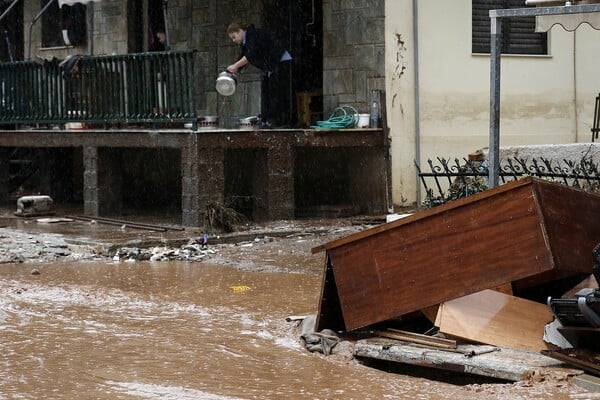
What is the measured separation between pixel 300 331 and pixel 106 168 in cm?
891

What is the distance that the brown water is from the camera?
7078 millimetres

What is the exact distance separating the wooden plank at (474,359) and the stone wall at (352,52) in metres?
9.53

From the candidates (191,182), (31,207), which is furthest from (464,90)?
(31,207)

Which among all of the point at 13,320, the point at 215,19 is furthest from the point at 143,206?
the point at 13,320

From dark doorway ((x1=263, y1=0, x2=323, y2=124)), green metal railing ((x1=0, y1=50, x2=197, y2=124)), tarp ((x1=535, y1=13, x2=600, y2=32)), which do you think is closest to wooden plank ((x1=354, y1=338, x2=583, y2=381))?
tarp ((x1=535, y1=13, x2=600, y2=32))

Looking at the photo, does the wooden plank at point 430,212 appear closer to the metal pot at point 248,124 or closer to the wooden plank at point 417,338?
the wooden plank at point 417,338

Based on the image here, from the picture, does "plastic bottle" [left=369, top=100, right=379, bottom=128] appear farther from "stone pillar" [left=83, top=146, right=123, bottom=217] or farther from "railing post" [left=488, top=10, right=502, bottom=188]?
"railing post" [left=488, top=10, right=502, bottom=188]

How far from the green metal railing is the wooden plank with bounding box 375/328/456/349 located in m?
7.81

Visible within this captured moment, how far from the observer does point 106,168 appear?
17062 millimetres

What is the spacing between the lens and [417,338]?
7.71m

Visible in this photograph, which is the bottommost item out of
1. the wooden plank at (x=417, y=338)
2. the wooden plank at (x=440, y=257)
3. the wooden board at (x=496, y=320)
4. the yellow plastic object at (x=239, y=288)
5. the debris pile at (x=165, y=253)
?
the yellow plastic object at (x=239, y=288)

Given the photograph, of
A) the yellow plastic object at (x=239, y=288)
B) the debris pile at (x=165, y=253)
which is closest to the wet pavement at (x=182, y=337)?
the yellow plastic object at (x=239, y=288)

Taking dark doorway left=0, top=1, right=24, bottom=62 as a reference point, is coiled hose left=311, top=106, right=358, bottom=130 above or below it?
below

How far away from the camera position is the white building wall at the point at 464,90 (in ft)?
56.0
